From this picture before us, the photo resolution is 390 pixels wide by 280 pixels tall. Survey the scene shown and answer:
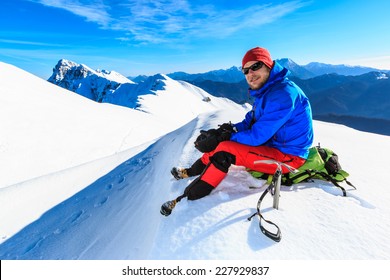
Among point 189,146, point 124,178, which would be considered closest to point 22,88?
point 124,178

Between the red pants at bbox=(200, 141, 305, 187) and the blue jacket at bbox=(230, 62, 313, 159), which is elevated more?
the blue jacket at bbox=(230, 62, 313, 159)

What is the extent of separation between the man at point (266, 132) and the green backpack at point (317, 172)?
5.0 inches

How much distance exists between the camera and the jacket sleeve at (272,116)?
3.22 m

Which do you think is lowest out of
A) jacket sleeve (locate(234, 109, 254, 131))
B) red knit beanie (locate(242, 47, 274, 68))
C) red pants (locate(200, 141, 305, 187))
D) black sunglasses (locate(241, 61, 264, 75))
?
red pants (locate(200, 141, 305, 187))

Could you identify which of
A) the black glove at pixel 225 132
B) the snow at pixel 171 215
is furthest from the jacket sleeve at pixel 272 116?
the snow at pixel 171 215

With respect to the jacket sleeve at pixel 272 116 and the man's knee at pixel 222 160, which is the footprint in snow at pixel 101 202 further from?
the jacket sleeve at pixel 272 116

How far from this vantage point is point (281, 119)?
10.7 ft

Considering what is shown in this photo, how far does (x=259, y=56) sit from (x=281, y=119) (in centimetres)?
93

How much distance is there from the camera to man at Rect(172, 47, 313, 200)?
3289 millimetres

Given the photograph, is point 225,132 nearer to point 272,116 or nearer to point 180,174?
point 272,116

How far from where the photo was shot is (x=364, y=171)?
4.64m

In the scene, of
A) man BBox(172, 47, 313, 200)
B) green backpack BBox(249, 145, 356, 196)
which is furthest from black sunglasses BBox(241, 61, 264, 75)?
green backpack BBox(249, 145, 356, 196)

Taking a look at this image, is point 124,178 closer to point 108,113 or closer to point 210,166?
point 210,166

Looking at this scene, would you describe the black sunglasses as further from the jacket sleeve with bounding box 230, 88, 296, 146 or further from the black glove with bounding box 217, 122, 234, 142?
the black glove with bounding box 217, 122, 234, 142
